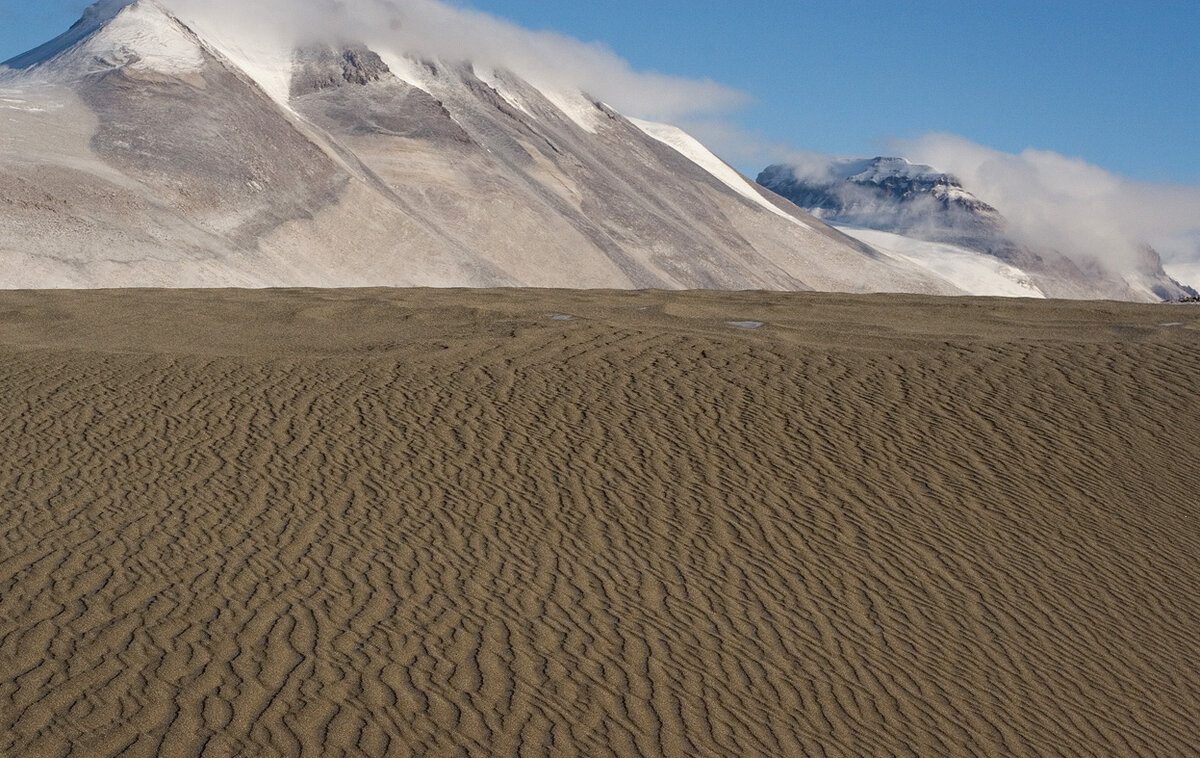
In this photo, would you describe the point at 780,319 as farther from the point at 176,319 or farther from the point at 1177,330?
the point at 176,319

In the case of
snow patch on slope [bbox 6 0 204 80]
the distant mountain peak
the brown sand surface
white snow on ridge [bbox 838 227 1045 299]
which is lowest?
the brown sand surface

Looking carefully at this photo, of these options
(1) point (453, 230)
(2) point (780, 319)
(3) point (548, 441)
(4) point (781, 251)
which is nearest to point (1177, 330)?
(2) point (780, 319)

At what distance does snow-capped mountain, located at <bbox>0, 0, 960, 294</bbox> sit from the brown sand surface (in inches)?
969

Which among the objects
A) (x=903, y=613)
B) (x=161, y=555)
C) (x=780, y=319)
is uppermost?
(x=780, y=319)

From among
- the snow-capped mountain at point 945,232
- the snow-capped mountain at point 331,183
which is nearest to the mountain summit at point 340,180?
the snow-capped mountain at point 331,183

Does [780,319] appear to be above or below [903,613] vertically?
above

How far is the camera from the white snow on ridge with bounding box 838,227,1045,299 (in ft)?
381

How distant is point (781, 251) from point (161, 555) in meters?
80.2

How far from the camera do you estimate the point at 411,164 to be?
66562 millimetres

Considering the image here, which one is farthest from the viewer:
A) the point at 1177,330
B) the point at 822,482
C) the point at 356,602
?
the point at 1177,330

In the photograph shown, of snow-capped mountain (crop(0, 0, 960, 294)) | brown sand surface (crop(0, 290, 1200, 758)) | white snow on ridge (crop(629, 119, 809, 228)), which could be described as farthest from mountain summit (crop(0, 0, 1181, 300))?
brown sand surface (crop(0, 290, 1200, 758))

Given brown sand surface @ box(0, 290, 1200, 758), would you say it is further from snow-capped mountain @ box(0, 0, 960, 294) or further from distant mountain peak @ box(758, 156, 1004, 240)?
distant mountain peak @ box(758, 156, 1004, 240)

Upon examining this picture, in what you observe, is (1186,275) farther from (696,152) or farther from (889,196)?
(696,152)

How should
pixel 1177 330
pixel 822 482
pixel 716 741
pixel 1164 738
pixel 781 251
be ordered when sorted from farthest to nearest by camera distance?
1. pixel 781 251
2. pixel 1177 330
3. pixel 822 482
4. pixel 1164 738
5. pixel 716 741
